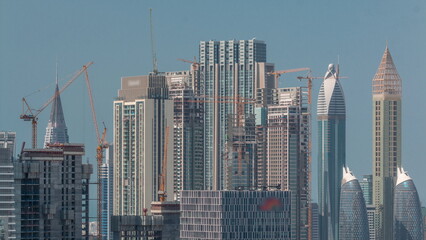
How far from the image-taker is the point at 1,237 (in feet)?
654
